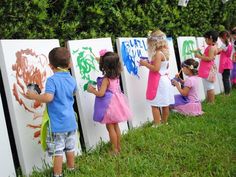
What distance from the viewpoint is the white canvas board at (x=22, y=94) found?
151 inches

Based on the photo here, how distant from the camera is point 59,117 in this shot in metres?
3.78

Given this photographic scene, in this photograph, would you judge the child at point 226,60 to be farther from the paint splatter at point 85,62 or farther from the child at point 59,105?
the child at point 59,105

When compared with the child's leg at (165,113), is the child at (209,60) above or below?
above

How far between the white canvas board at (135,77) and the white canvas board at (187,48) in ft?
5.01

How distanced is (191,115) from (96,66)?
81.6 inches

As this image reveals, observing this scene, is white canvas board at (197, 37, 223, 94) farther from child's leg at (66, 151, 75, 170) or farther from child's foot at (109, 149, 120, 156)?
child's leg at (66, 151, 75, 170)

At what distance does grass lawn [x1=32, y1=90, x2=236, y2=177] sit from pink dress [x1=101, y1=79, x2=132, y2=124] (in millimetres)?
380

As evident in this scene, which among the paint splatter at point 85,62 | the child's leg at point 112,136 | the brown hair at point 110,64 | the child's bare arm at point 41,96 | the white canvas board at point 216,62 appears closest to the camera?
the child's bare arm at point 41,96

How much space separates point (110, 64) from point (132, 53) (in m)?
1.55

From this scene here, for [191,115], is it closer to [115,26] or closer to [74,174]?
[115,26]

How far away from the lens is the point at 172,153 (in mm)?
4562

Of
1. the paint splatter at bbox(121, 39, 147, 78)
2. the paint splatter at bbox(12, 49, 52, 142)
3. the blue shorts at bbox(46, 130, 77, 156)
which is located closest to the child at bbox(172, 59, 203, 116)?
the paint splatter at bbox(121, 39, 147, 78)

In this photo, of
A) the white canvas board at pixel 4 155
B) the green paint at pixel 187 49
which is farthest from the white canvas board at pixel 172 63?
the white canvas board at pixel 4 155

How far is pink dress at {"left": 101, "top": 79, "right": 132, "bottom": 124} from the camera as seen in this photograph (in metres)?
4.55
